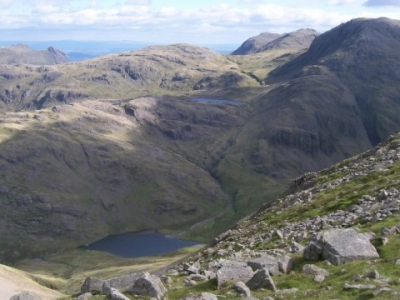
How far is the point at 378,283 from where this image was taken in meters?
21.9

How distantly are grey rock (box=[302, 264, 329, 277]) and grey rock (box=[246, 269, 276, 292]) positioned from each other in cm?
228

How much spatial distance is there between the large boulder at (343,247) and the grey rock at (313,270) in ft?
5.50

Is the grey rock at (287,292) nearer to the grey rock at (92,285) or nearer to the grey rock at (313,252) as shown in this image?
the grey rock at (313,252)

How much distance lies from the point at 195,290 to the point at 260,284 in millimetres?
3787

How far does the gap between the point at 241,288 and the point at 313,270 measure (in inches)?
167

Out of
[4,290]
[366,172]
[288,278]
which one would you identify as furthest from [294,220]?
[4,290]

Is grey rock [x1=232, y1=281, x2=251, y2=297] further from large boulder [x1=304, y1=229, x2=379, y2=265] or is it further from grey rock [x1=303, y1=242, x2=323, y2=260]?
large boulder [x1=304, y1=229, x2=379, y2=265]

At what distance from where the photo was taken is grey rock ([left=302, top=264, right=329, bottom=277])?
25016 mm

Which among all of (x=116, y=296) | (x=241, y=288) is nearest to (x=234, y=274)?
(x=241, y=288)

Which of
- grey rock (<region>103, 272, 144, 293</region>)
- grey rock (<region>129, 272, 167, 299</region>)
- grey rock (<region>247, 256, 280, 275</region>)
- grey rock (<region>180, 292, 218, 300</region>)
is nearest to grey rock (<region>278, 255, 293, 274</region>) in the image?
grey rock (<region>247, 256, 280, 275</region>)

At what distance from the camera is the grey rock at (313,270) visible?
2502 centimetres

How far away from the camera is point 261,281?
80.5 ft

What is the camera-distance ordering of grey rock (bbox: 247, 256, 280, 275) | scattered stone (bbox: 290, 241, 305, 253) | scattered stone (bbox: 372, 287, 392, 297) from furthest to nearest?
scattered stone (bbox: 290, 241, 305, 253)
grey rock (bbox: 247, 256, 280, 275)
scattered stone (bbox: 372, 287, 392, 297)

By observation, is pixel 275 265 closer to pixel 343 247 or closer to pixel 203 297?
pixel 343 247
